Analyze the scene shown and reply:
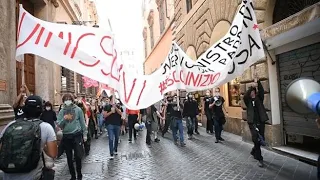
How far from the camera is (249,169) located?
660 cm

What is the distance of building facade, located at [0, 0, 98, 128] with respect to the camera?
745 cm

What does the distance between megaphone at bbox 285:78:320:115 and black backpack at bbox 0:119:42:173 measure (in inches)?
87.0

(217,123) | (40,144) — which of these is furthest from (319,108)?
(217,123)

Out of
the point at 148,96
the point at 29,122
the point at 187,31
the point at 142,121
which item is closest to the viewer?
the point at 29,122

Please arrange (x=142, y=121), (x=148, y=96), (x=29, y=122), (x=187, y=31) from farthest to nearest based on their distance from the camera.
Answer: (x=187, y=31) → (x=142, y=121) → (x=148, y=96) → (x=29, y=122)

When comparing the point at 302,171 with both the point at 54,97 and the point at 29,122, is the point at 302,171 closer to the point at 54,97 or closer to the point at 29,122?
the point at 29,122

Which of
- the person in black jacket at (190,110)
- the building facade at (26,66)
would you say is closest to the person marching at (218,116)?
the person in black jacket at (190,110)

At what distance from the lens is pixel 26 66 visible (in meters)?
11.1

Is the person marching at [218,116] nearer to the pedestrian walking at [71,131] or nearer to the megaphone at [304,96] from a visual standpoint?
the pedestrian walking at [71,131]

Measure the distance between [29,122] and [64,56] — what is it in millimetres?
2644

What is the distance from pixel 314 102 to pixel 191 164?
18.2 feet

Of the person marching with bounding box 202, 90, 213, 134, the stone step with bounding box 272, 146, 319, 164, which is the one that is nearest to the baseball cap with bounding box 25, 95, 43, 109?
the stone step with bounding box 272, 146, 319, 164

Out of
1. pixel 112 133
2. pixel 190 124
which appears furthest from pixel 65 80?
pixel 112 133

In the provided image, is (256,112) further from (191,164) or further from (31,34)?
(31,34)
